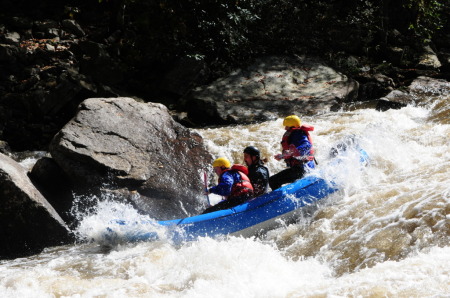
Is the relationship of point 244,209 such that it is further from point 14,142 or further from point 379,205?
point 14,142

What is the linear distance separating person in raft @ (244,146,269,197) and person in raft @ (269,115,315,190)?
35cm

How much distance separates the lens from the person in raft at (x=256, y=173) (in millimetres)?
6809

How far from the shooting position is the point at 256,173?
6.83 metres

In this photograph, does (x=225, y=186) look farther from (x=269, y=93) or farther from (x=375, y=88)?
(x=375, y=88)

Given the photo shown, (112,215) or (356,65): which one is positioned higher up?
(356,65)

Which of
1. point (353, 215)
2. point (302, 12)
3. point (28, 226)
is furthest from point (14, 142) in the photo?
point (302, 12)

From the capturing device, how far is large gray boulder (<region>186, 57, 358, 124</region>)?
1096 centimetres

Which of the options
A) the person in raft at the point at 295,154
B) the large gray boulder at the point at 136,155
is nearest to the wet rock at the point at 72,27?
the large gray boulder at the point at 136,155

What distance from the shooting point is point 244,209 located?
627 cm

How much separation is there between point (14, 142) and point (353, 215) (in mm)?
7294

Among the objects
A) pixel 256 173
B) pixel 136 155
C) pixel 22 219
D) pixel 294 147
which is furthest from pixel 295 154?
pixel 22 219

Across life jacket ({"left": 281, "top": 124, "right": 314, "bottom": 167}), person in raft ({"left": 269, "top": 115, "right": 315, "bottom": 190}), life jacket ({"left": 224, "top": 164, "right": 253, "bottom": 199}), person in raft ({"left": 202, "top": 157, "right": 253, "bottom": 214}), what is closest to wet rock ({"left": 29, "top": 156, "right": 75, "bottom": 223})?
person in raft ({"left": 202, "top": 157, "right": 253, "bottom": 214})

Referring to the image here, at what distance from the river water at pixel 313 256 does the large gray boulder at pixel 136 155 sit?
0.44 meters

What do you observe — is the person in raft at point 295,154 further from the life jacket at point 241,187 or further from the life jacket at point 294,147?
the life jacket at point 241,187
